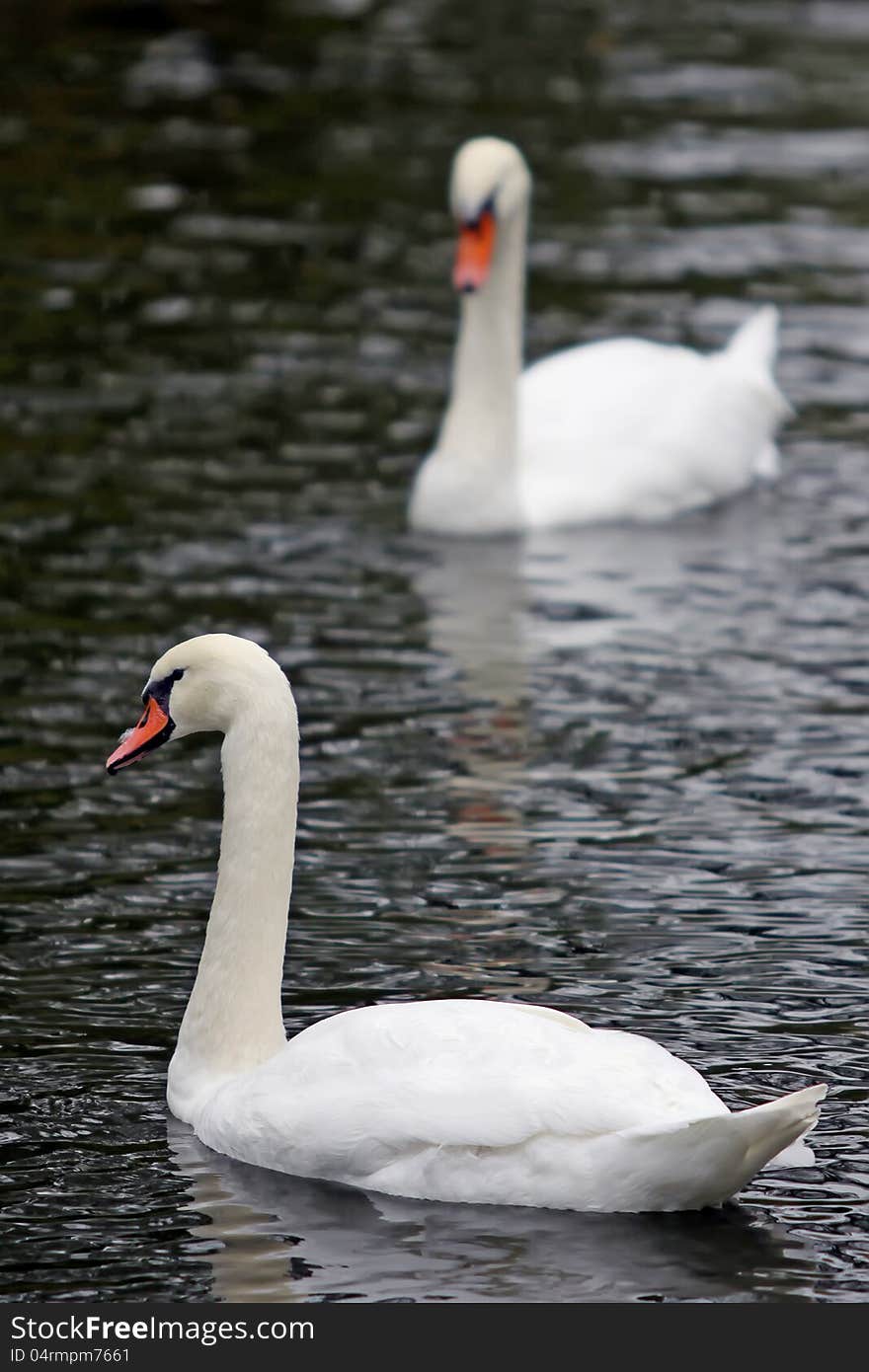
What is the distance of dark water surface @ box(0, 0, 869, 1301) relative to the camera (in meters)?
8.12

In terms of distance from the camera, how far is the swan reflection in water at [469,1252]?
7.51m

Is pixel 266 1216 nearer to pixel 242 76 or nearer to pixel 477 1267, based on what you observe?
pixel 477 1267

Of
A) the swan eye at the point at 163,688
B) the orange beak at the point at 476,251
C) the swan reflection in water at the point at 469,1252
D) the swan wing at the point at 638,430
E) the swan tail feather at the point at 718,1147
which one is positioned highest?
the orange beak at the point at 476,251

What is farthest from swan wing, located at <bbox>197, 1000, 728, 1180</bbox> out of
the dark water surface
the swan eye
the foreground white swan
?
the swan eye

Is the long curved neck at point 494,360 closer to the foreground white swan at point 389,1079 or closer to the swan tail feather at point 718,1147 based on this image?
the foreground white swan at point 389,1079

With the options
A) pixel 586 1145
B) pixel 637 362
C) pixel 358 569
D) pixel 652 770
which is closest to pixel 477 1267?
pixel 586 1145

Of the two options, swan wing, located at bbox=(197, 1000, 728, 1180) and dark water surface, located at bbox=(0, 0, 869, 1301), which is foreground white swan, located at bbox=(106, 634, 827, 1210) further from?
dark water surface, located at bbox=(0, 0, 869, 1301)

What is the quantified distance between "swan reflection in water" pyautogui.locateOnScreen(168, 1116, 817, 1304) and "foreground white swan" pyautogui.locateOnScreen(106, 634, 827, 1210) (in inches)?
2.7

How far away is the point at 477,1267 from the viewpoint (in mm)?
7609

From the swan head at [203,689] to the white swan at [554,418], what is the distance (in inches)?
282

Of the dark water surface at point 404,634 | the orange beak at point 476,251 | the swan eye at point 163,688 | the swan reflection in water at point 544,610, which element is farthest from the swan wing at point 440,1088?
the orange beak at point 476,251

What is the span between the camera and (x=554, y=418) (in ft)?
55.6

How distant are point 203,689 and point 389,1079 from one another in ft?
4.40

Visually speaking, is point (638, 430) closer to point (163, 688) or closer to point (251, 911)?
point (163, 688)
